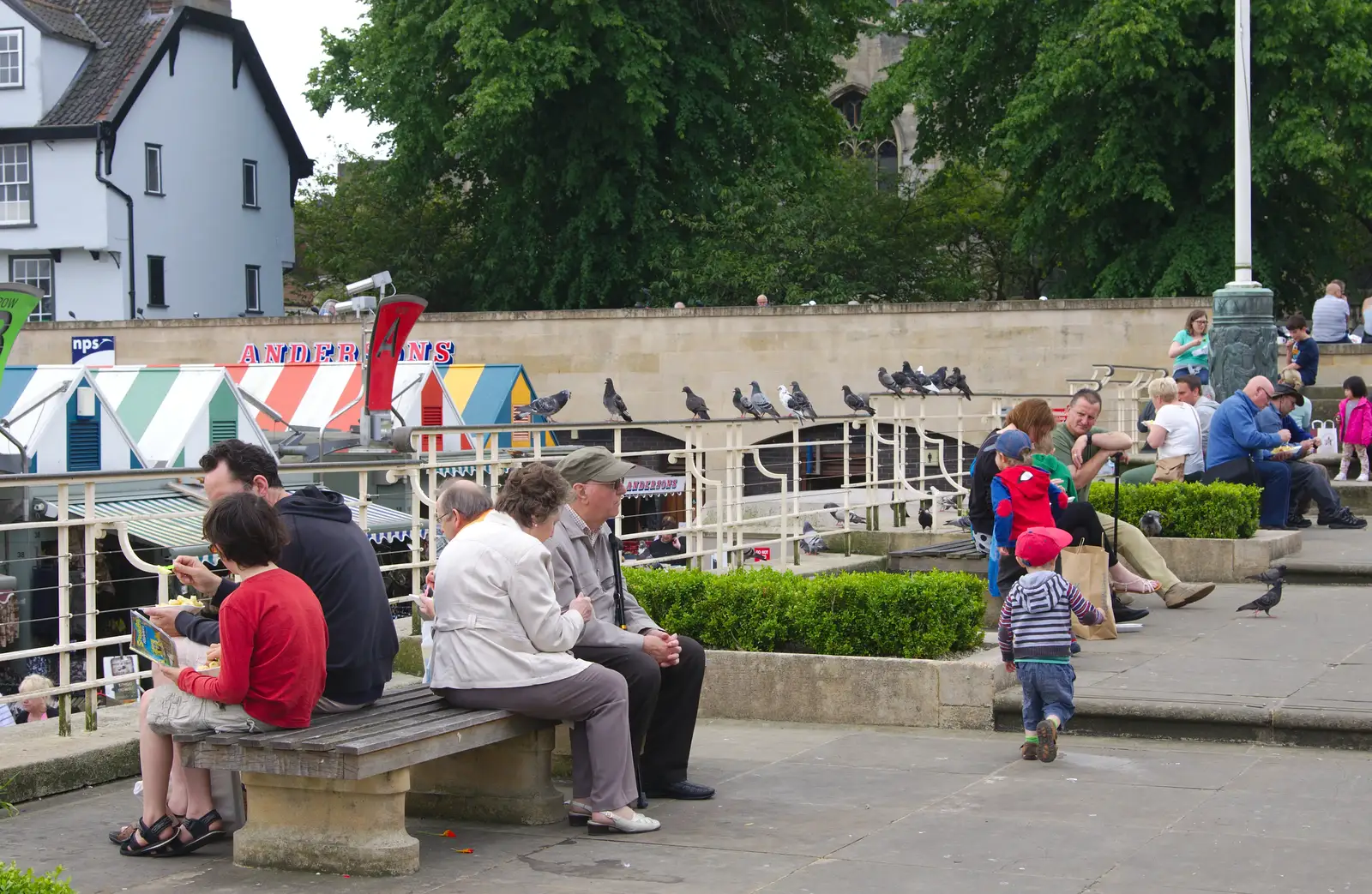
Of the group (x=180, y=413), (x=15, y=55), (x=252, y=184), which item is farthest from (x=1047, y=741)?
(x=252, y=184)

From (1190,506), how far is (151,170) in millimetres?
38425

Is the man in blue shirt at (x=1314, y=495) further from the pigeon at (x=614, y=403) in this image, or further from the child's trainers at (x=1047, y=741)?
the pigeon at (x=614, y=403)

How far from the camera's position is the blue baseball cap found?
973 centimetres

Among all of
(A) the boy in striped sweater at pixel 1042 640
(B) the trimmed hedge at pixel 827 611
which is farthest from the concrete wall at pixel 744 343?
(A) the boy in striped sweater at pixel 1042 640

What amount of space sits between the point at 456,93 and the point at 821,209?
894 cm

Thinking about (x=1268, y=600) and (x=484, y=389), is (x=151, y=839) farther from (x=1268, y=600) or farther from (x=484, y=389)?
(x=484, y=389)

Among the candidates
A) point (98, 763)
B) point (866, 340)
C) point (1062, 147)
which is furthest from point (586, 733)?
point (1062, 147)

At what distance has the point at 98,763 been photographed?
7.56m

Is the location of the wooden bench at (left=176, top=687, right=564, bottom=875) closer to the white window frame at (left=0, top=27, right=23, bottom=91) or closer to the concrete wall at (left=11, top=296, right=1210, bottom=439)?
the concrete wall at (left=11, top=296, right=1210, bottom=439)

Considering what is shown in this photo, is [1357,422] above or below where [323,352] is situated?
below

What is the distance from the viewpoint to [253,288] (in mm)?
49812

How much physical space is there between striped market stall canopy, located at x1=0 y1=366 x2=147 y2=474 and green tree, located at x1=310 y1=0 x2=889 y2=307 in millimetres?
15862

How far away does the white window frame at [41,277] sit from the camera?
45.2 metres

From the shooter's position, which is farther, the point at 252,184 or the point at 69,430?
the point at 252,184
